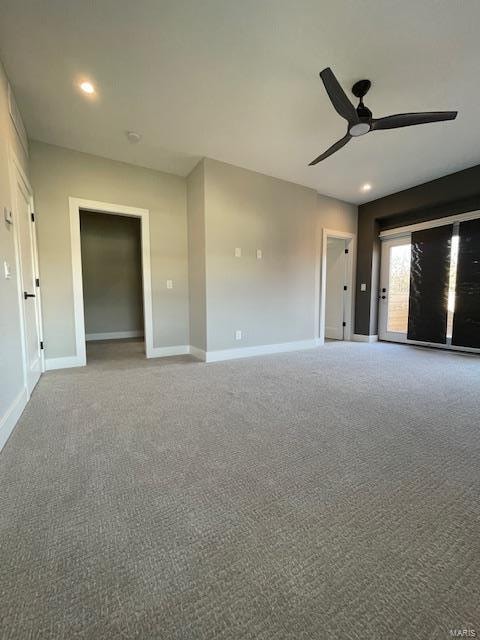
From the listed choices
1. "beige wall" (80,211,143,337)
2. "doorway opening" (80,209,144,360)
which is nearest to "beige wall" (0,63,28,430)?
"doorway opening" (80,209,144,360)

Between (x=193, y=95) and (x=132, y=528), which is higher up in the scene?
(x=193, y=95)

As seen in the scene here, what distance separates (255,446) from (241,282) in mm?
2673

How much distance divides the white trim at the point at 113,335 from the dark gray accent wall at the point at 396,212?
4837 millimetres

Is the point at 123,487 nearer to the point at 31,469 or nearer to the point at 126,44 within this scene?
the point at 31,469

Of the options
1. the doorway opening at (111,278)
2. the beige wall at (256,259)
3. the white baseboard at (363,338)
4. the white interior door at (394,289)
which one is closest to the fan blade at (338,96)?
the beige wall at (256,259)

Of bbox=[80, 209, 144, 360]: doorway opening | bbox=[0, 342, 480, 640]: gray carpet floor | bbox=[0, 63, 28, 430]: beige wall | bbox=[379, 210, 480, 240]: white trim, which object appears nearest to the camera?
bbox=[0, 342, 480, 640]: gray carpet floor

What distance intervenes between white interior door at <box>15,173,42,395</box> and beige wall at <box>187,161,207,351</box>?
1909mm

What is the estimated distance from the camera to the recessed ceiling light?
90.5 inches

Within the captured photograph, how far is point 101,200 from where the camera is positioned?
3.55 metres

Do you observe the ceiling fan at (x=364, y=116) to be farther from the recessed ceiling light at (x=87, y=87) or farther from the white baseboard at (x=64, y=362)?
the white baseboard at (x=64, y=362)

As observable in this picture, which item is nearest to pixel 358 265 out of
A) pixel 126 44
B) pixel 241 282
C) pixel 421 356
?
pixel 421 356

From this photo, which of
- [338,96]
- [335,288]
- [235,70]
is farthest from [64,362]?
[335,288]

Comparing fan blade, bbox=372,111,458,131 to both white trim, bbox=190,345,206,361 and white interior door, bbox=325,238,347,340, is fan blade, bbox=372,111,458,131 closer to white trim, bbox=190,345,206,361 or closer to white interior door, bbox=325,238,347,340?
white trim, bbox=190,345,206,361

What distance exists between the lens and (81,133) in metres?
2.99
